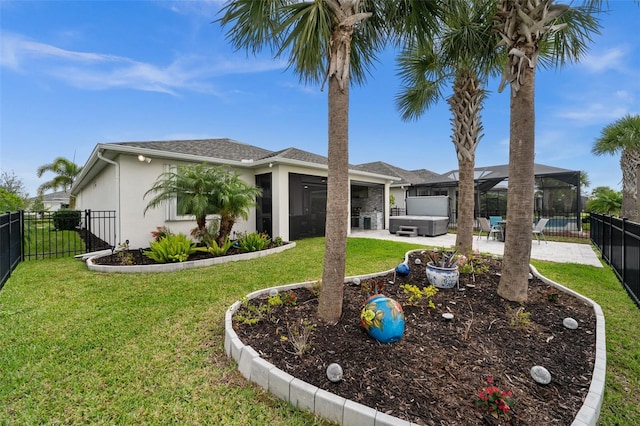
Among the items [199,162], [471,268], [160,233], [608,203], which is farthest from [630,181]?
[160,233]

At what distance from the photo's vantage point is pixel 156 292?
4.73m

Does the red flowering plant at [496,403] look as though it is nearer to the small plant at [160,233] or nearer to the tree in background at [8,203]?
the small plant at [160,233]

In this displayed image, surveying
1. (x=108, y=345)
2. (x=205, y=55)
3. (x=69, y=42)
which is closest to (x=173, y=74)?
(x=205, y=55)

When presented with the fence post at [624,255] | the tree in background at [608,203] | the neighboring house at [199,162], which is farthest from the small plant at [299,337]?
the tree in background at [608,203]

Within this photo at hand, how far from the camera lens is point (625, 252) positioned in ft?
17.3

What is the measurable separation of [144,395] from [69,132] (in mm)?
21483

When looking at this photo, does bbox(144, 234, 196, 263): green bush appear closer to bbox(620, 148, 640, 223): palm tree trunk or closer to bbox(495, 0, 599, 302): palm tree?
bbox(495, 0, 599, 302): palm tree

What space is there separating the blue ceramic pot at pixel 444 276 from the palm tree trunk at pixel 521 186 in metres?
0.67

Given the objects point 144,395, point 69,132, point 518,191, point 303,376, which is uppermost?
point 69,132

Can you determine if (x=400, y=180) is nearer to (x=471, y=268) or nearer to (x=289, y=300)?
(x=471, y=268)

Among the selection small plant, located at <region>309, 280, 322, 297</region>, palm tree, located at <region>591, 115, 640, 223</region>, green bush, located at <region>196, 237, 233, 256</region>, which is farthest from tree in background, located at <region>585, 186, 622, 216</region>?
green bush, located at <region>196, 237, 233, 256</region>

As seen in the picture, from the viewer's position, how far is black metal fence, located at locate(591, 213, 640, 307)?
4.52 meters

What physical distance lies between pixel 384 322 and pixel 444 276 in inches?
81.3

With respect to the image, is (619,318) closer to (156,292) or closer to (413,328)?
(413,328)
